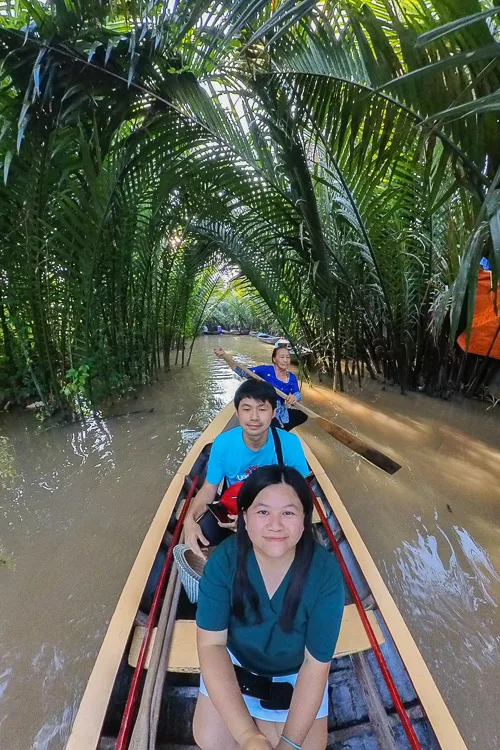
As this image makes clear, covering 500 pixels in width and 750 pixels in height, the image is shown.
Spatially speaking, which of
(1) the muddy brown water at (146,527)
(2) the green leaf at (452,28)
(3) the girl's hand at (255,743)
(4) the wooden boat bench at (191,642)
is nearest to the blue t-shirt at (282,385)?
(1) the muddy brown water at (146,527)

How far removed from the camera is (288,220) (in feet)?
A: 10.6

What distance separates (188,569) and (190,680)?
1.17 feet

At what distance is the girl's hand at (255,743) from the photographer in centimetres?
87

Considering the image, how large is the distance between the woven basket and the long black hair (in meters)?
0.54

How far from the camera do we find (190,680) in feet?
4.55

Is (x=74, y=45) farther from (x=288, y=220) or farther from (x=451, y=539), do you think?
(x=451, y=539)

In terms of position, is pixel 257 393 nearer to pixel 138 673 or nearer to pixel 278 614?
pixel 278 614

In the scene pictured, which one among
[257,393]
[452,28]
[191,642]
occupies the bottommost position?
[191,642]

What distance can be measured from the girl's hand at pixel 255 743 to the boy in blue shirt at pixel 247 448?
752mm

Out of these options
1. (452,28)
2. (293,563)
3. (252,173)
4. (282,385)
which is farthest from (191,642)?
(252,173)

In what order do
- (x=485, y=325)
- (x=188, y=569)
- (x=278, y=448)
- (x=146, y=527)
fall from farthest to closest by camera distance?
(x=485, y=325) < (x=146, y=527) < (x=278, y=448) < (x=188, y=569)

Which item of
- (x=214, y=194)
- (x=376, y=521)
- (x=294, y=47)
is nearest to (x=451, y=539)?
(x=376, y=521)

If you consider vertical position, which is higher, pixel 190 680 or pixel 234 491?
pixel 234 491

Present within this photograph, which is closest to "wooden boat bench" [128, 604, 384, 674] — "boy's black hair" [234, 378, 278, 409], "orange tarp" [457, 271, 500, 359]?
"boy's black hair" [234, 378, 278, 409]
